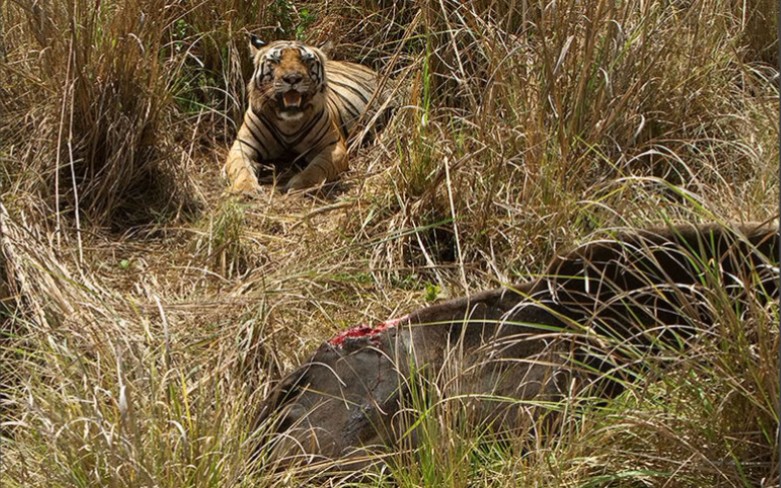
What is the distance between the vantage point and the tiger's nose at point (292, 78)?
621 centimetres

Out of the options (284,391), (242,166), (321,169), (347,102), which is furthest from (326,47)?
(284,391)

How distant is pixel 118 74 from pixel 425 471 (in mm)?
2381

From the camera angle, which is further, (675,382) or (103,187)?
(103,187)

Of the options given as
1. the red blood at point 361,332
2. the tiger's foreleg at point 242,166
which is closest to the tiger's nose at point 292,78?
the tiger's foreleg at point 242,166

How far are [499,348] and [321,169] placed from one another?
2395 mm

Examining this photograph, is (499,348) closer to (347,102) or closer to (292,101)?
(292,101)

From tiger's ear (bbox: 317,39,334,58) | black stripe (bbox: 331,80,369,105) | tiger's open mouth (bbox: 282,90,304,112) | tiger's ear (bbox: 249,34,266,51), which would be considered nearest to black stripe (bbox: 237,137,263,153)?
tiger's open mouth (bbox: 282,90,304,112)

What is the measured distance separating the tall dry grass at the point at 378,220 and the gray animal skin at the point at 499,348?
0.10 m

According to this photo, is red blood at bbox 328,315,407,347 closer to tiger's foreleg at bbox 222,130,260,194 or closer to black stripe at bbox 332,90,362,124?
tiger's foreleg at bbox 222,130,260,194

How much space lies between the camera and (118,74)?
5.07m

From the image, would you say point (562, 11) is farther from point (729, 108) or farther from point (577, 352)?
point (577, 352)

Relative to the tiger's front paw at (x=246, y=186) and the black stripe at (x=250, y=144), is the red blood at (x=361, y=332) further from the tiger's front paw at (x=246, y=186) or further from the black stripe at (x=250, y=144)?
the black stripe at (x=250, y=144)

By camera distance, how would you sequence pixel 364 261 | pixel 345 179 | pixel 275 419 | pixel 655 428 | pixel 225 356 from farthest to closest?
1. pixel 345 179
2. pixel 364 261
3. pixel 225 356
4. pixel 275 419
5. pixel 655 428

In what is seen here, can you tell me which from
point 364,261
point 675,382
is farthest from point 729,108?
point 675,382
